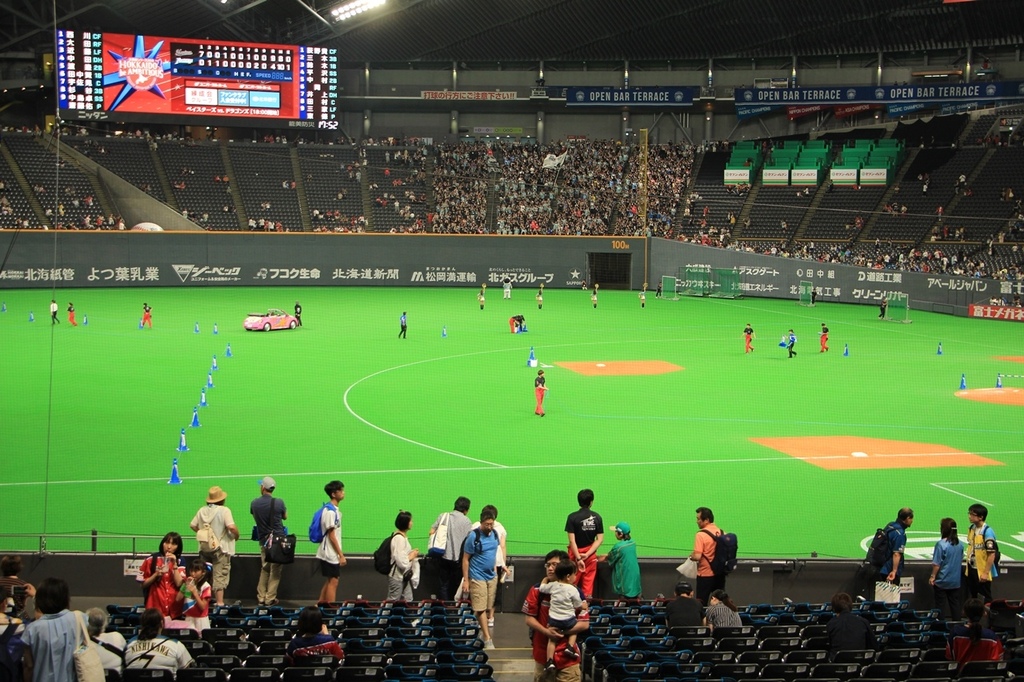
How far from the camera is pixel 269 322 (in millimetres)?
47000

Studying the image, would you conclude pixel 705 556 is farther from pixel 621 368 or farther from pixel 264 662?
pixel 621 368

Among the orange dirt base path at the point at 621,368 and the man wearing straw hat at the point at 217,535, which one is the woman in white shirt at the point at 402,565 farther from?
the orange dirt base path at the point at 621,368

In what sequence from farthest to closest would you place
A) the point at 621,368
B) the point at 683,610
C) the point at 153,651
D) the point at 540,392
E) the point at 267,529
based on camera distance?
the point at 621,368
the point at 540,392
the point at 267,529
the point at 683,610
the point at 153,651

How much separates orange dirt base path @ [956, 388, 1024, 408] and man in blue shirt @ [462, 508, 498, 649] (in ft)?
81.6

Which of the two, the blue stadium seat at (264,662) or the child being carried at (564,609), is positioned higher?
the child being carried at (564,609)

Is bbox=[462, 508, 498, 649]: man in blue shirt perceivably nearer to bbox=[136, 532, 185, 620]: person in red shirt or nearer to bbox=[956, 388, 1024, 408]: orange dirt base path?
bbox=[136, 532, 185, 620]: person in red shirt

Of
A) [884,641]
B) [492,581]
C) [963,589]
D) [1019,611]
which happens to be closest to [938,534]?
[963,589]

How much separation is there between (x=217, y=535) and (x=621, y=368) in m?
25.5

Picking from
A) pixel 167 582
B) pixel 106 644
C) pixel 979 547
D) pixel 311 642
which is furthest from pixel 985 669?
pixel 167 582

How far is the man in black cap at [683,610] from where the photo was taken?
11.5m

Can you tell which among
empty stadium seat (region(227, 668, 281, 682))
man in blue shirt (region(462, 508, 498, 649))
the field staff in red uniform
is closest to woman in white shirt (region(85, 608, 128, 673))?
empty stadium seat (region(227, 668, 281, 682))

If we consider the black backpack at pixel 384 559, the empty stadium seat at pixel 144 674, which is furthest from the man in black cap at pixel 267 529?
the empty stadium seat at pixel 144 674

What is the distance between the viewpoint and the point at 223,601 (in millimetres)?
14648

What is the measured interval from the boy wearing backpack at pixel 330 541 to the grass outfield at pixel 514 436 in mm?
3134
